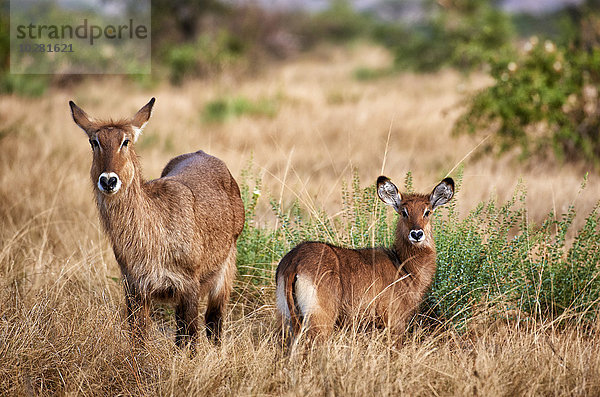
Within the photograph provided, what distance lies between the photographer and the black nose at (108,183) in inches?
146

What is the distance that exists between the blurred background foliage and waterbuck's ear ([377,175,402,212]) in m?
3.00

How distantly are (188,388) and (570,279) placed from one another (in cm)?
248

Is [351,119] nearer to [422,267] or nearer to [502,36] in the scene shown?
[422,267]

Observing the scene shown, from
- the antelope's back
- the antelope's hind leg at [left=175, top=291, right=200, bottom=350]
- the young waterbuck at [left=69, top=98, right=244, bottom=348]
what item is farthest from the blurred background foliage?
the antelope's hind leg at [left=175, top=291, right=200, bottom=350]

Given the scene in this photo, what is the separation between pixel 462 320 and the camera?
4.10 meters

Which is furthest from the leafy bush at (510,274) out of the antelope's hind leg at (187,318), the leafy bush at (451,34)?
the leafy bush at (451,34)

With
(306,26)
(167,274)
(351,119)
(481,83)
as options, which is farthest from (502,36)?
(306,26)

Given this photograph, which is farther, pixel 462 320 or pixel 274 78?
pixel 274 78

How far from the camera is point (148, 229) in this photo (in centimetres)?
389

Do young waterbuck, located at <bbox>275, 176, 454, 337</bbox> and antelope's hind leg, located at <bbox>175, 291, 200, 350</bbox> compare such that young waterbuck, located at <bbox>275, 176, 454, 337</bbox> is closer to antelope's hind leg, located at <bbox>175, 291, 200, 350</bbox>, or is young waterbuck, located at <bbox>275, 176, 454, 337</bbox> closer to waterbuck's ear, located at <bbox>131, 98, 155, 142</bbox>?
antelope's hind leg, located at <bbox>175, 291, 200, 350</bbox>

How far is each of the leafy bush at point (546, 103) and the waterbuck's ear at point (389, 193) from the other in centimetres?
456

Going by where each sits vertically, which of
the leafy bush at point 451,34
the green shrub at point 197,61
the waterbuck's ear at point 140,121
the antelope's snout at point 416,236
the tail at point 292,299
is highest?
the leafy bush at point 451,34

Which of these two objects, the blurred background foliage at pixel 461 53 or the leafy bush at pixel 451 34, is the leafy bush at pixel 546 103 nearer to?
the blurred background foliage at pixel 461 53

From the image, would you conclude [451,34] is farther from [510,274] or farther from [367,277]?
[367,277]
